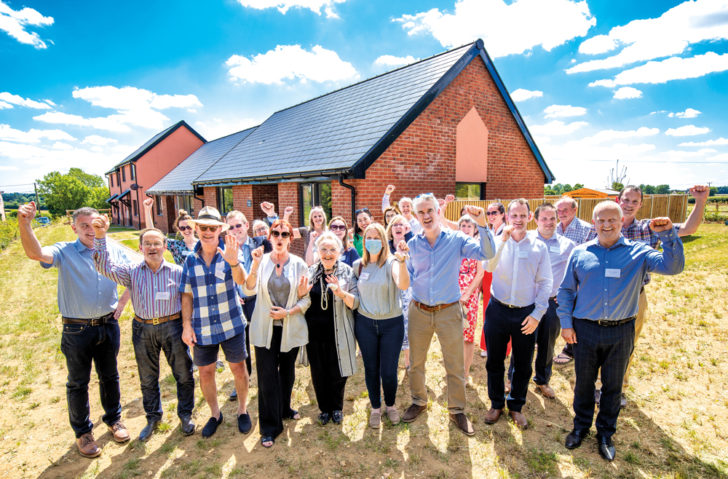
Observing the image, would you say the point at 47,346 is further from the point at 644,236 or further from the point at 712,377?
the point at 712,377

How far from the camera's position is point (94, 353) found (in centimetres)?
331

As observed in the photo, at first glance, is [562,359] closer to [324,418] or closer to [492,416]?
[492,416]

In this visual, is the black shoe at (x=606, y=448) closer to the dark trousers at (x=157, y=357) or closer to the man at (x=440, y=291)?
the man at (x=440, y=291)

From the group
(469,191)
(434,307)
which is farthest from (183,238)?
(469,191)

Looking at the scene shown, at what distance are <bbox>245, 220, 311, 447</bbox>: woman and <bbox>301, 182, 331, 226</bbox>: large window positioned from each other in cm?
643

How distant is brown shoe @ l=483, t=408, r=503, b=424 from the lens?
3570 millimetres

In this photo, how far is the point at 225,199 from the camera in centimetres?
1497

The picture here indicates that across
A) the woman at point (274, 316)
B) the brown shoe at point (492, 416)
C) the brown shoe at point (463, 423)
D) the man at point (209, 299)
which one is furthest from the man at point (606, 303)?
the man at point (209, 299)

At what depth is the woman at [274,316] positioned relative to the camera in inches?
127

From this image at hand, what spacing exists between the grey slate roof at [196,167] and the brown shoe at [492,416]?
58.1 ft

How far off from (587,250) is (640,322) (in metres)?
1.60

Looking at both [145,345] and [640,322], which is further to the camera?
[640,322]

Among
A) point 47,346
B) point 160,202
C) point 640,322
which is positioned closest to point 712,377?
point 640,322

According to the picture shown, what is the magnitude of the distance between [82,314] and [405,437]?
3332 millimetres
